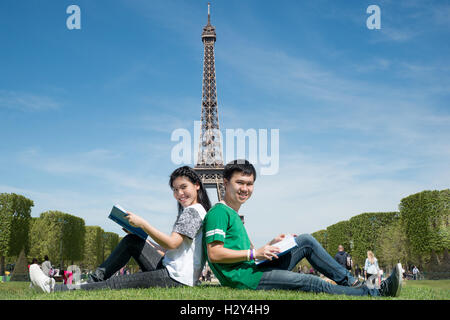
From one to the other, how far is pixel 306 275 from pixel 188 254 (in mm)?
1261

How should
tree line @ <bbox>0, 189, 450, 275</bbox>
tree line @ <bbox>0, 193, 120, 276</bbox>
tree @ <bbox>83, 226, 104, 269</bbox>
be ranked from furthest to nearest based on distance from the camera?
tree @ <bbox>83, 226, 104, 269</bbox>
tree line @ <bbox>0, 193, 120, 276</bbox>
tree line @ <bbox>0, 189, 450, 275</bbox>

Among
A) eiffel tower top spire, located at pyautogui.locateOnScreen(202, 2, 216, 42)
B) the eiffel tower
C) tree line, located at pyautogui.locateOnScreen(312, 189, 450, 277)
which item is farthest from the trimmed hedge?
eiffel tower top spire, located at pyautogui.locateOnScreen(202, 2, 216, 42)

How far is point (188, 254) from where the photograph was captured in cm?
449

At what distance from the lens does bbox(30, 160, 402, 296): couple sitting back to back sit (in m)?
3.95

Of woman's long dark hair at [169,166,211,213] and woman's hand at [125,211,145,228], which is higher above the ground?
woman's long dark hair at [169,166,211,213]

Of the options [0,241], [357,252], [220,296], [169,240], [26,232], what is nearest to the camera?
[220,296]

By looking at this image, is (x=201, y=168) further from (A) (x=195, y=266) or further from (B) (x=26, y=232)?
(A) (x=195, y=266)

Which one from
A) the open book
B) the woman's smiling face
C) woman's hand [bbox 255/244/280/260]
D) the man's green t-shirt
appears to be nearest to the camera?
woman's hand [bbox 255/244/280/260]

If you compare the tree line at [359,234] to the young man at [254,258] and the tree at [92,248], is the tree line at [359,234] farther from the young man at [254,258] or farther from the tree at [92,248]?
the young man at [254,258]

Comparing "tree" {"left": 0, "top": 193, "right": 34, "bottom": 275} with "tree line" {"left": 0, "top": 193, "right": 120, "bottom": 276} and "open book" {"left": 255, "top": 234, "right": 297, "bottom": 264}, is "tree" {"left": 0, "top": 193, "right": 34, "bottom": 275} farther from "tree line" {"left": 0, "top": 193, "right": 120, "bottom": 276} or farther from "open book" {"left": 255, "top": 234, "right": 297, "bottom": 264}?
"open book" {"left": 255, "top": 234, "right": 297, "bottom": 264}

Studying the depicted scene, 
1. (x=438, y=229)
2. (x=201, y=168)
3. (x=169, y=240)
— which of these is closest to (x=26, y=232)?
(x=201, y=168)

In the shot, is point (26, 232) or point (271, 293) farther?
point (26, 232)
